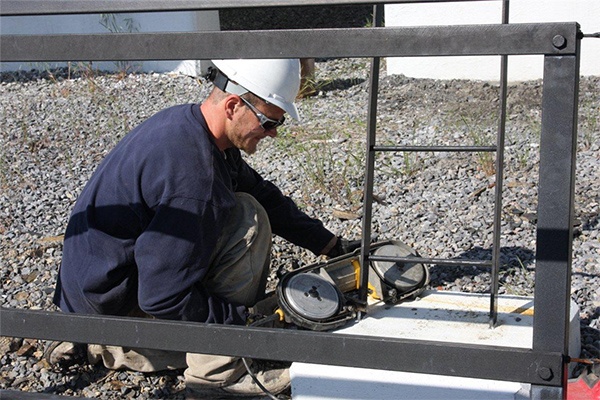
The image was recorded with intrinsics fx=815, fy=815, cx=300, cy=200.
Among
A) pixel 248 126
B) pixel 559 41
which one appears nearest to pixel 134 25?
pixel 248 126

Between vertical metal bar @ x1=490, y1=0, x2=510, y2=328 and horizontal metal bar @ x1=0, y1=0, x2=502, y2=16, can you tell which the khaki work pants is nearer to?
vertical metal bar @ x1=490, y1=0, x2=510, y2=328

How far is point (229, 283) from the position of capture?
3.50 m

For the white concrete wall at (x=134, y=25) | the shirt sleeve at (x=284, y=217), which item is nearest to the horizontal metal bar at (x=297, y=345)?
Result: the shirt sleeve at (x=284, y=217)

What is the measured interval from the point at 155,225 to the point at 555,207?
1.72 m

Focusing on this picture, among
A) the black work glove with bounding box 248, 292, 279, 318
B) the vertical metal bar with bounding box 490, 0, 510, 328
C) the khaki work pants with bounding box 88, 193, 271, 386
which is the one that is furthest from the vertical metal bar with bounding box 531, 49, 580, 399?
the black work glove with bounding box 248, 292, 279, 318

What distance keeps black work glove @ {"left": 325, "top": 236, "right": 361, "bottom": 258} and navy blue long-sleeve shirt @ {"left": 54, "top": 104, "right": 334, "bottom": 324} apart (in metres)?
0.83

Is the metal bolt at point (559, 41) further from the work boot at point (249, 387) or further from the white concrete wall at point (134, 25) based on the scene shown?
the white concrete wall at point (134, 25)

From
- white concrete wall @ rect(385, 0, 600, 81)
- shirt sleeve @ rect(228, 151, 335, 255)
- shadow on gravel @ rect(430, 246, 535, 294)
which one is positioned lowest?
shadow on gravel @ rect(430, 246, 535, 294)

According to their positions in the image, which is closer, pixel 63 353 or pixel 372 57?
pixel 372 57

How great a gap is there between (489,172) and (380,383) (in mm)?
2506

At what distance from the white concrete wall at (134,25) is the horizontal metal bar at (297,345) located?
21.0ft

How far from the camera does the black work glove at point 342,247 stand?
13.1 ft

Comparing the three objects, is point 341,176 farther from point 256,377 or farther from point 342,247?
point 256,377

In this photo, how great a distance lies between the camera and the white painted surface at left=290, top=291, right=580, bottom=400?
2840 mm
